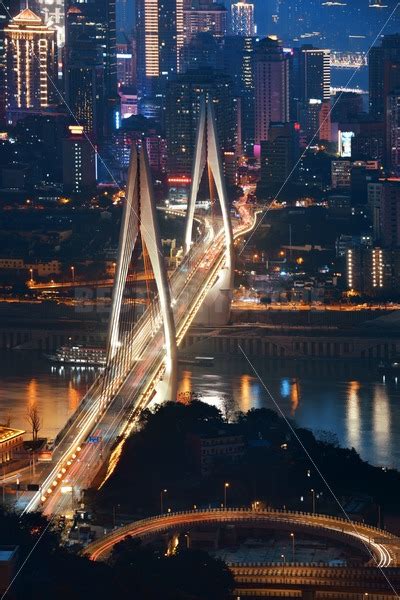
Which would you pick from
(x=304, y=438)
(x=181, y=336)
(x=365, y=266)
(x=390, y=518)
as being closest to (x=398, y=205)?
(x=365, y=266)

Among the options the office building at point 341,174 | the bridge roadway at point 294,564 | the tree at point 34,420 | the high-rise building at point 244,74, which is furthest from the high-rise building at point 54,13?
the bridge roadway at point 294,564

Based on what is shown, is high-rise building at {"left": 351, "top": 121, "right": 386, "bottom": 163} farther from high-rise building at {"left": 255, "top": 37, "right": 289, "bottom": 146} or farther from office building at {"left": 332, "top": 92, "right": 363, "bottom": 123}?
high-rise building at {"left": 255, "top": 37, "right": 289, "bottom": 146}

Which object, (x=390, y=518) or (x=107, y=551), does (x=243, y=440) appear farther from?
(x=107, y=551)

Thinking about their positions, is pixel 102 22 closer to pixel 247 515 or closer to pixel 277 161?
pixel 277 161

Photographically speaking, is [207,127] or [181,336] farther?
[207,127]

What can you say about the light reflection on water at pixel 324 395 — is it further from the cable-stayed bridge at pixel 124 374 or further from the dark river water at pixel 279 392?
the cable-stayed bridge at pixel 124 374
